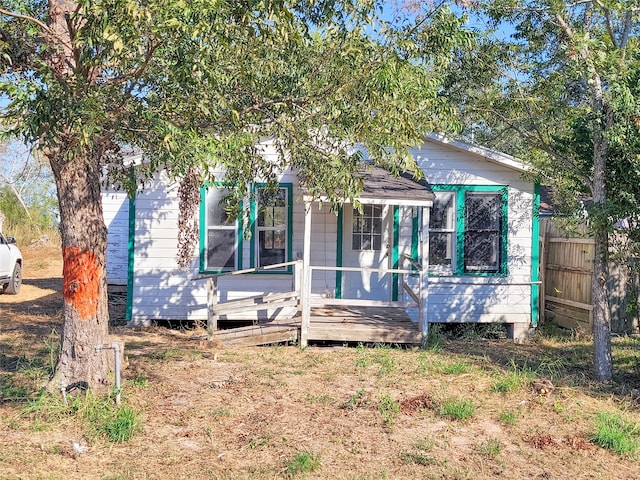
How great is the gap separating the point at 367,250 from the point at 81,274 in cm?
601

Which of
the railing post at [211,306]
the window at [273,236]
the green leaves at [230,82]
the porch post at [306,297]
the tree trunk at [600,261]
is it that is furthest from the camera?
the window at [273,236]

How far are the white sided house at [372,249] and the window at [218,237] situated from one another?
0.06 ft

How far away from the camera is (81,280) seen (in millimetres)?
5914

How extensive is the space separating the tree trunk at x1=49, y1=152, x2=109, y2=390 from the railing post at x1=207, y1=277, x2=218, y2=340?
10.5ft

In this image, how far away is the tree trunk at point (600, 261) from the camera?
7.31 meters

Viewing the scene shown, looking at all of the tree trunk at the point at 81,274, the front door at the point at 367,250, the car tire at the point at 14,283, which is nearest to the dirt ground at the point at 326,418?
the tree trunk at the point at 81,274

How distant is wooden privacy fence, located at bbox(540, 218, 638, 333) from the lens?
35.7 ft

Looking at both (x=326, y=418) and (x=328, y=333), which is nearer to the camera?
(x=326, y=418)

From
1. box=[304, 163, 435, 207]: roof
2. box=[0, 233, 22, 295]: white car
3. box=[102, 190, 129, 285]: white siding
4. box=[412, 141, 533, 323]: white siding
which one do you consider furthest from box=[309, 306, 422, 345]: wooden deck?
box=[0, 233, 22, 295]: white car

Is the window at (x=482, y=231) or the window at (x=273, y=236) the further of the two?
the window at (x=482, y=231)

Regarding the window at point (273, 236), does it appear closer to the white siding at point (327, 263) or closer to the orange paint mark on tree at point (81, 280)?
the white siding at point (327, 263)

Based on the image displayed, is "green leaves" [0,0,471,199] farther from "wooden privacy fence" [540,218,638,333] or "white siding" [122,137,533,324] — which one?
"wooden privacy fence" [540,218,638,333]

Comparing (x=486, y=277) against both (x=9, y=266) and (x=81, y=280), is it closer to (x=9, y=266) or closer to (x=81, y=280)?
(x=81, y=280)

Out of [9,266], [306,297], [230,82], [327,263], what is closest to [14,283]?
[9,266]
